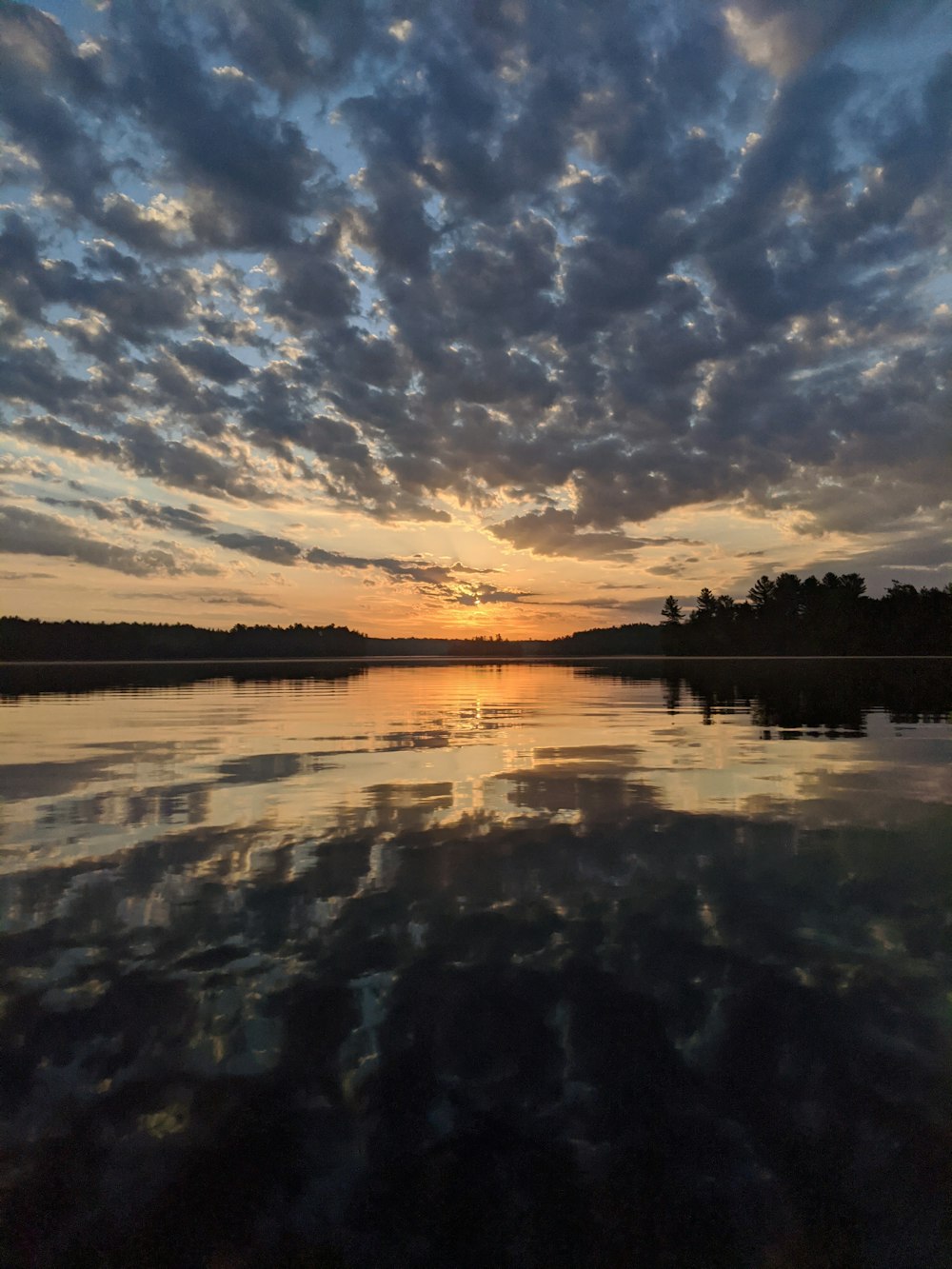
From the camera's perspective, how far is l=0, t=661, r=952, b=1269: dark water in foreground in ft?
13.9

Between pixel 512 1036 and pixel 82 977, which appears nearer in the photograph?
pixel 512 1036

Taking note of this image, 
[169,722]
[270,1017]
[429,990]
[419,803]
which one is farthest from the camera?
[169,722]

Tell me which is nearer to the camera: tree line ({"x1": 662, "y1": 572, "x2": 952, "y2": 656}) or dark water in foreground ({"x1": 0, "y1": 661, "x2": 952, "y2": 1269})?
dark water in foreground ({"x1": 0, "y1": 661, "x2": 952, "y2": 1269})

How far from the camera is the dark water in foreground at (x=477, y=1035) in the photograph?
4.24 m

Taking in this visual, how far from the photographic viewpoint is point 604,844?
1171cm

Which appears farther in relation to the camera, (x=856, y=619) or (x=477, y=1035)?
(x=856, y=619)

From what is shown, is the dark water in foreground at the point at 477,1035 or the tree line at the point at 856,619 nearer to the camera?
the dark water in foreground at the point at 477,1035

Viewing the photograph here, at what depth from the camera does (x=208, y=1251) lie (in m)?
4.04

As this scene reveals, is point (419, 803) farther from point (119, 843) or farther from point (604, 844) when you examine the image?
point (119, 843)

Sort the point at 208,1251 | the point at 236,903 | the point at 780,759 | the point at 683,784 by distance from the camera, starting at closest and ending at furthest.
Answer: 1. the point at 208,1251
2. the point at 236,903
3. the point at 683,784
4. the point at 780,759

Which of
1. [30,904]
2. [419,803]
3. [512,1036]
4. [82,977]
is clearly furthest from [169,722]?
[512,1036]

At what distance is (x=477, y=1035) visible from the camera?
6.05 meters

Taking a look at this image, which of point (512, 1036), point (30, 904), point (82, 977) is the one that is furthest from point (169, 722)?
point (512, 1036)

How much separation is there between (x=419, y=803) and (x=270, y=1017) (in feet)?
28.3
